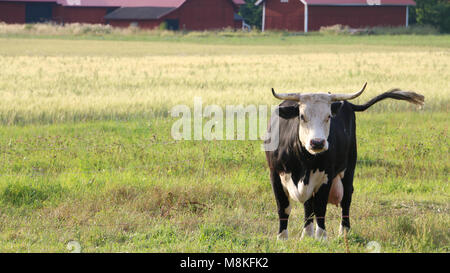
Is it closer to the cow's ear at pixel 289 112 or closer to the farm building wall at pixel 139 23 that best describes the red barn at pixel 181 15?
the farm building wall at pixel 139 23

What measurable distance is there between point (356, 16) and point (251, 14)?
14.4 m

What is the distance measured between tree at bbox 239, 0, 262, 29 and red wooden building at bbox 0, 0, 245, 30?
2.96 meters

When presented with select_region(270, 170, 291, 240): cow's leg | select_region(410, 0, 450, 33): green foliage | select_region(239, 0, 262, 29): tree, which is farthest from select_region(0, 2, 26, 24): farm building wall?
select_region(270, 170, 291, 240): cow's leg

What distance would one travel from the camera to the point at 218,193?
9758mm

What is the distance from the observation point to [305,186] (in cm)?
729

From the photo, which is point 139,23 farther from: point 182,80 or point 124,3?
point 182,80

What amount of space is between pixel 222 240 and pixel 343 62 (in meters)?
28.3

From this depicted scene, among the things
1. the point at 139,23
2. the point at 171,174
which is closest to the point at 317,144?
the point at 171,174

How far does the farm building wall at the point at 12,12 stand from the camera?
236 ft

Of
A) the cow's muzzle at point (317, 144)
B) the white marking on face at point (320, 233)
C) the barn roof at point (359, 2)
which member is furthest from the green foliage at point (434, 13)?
the cow's muzzle at point (317, 144)

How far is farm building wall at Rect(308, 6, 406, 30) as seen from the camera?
70312 mm

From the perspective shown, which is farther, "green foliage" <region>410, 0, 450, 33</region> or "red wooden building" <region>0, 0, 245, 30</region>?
"red wooden building" <region>0, 0, 245, 30</region>

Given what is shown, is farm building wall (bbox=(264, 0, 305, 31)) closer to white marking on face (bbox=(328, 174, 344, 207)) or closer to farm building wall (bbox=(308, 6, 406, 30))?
farm building wall (bbox=(308, 6, 406, 30))

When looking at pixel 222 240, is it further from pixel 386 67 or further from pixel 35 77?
pixel 386 67
